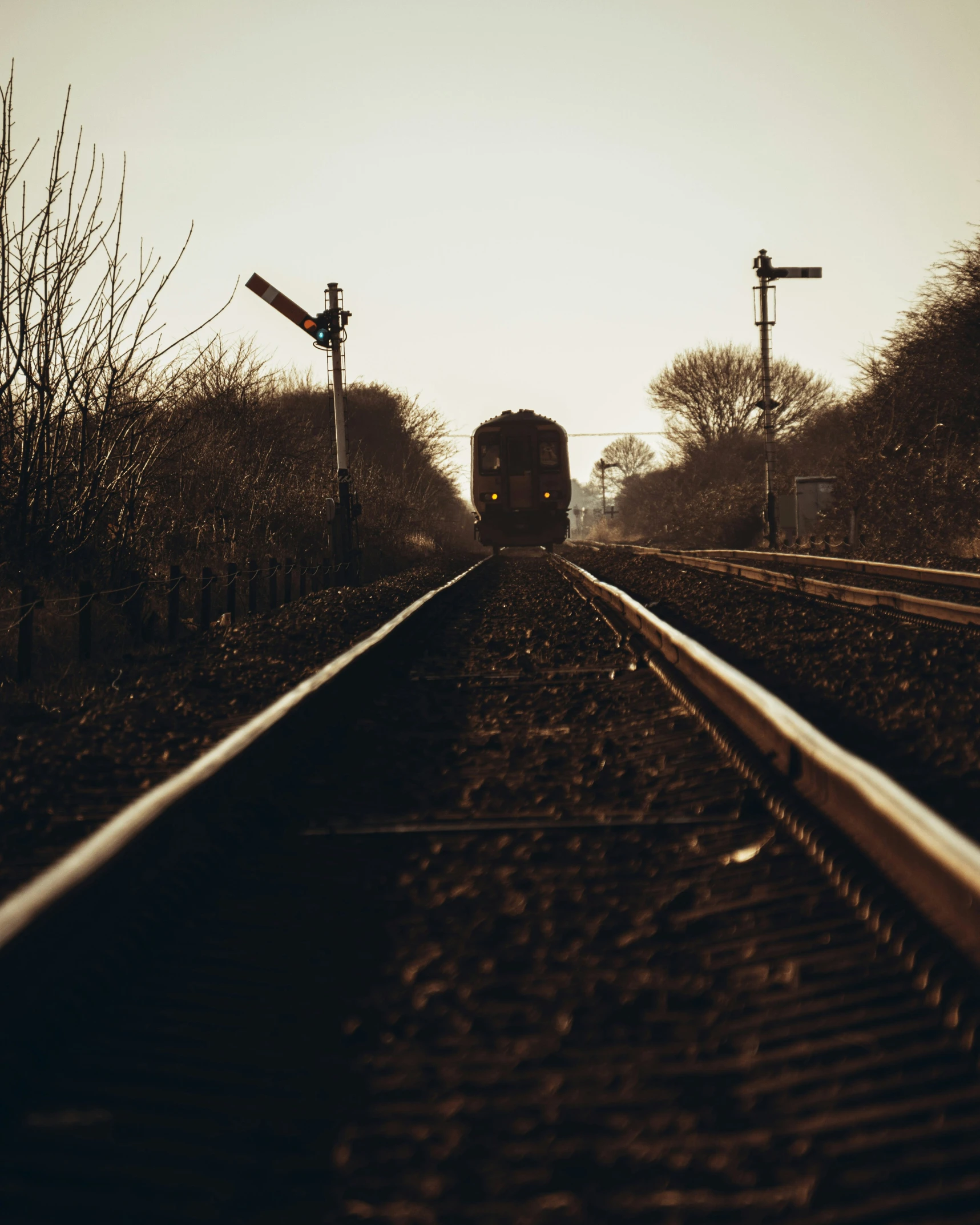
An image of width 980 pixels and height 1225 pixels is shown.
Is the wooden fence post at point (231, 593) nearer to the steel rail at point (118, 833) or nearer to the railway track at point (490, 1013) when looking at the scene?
the steel rail at point (118, 833)

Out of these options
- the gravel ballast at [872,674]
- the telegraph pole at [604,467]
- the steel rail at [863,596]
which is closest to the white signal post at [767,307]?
the steel rail at [863,596]

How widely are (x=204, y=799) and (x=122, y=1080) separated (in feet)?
4.83

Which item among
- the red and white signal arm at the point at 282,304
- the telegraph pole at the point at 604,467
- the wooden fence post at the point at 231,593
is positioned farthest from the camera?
the telegraph pole at the point at 604,467

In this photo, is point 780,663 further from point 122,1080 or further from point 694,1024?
point 122,1080

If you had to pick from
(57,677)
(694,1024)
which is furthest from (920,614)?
(694,1024)

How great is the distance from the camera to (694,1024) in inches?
80.6

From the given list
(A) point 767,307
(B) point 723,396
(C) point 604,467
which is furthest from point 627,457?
(A) point 767,307

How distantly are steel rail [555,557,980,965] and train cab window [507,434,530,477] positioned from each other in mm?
24276

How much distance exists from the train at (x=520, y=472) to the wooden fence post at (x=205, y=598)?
1818 centimetres

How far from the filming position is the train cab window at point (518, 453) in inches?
1147

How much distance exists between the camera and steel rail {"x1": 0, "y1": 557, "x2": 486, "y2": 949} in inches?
A: 86.6

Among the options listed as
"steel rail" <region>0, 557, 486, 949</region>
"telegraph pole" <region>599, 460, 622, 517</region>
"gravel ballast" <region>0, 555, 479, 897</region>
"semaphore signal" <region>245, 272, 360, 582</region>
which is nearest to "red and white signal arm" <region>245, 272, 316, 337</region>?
"semaphore signal" <region>245, 272, 360, 582</region>

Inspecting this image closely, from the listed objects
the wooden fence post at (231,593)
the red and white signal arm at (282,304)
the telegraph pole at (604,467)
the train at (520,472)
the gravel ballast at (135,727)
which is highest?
the telegraph pole at (604,467)

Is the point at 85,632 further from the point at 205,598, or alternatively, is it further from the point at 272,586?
the point at 272,586
